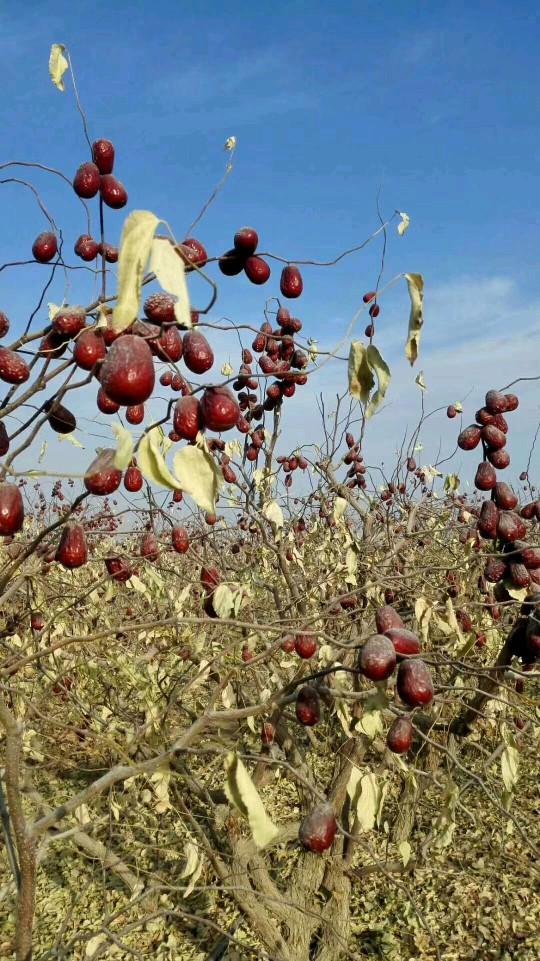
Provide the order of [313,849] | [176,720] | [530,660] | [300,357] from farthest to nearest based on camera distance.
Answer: [176,720] → [300,357] → [530,660] → [313,849]

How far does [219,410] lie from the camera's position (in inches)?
48.8

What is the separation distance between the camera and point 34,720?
469 cm

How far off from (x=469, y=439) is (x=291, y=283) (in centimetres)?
96

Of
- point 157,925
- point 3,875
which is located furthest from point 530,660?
point 3,875

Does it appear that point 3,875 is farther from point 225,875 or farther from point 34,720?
point 225,875

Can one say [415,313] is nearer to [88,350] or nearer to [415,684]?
[88,350]

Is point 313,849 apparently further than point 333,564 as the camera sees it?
No

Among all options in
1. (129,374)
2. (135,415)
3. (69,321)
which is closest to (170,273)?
(129,374)

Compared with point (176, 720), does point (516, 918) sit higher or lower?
lower

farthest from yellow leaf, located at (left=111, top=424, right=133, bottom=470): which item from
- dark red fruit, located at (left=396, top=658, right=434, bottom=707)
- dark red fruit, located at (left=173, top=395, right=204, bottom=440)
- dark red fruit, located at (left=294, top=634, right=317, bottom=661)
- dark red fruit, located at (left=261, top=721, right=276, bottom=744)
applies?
dark red fruit, located at (left=261, top=721, right=276, bottom=744)

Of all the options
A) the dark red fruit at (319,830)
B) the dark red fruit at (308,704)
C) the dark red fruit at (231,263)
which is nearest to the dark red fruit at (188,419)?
the dark red fruit at (231,263)

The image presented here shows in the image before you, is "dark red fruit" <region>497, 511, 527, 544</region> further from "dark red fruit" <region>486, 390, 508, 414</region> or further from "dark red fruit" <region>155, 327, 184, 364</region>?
"dark red fruit" <region>155, 327, 184, 364</region>

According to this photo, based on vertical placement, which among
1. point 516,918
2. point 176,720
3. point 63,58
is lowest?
point 516,918

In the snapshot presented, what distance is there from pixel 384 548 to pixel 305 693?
334cm
